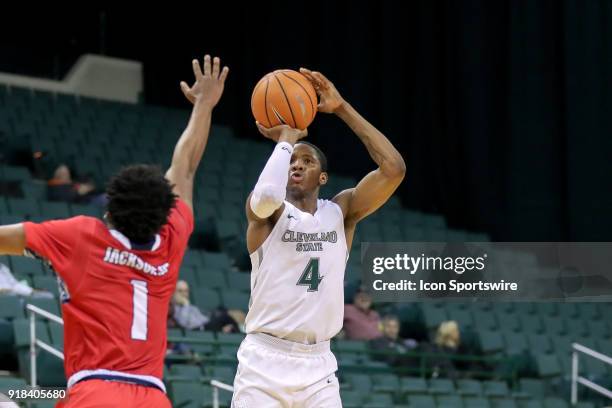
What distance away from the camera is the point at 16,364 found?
8539 millimetres

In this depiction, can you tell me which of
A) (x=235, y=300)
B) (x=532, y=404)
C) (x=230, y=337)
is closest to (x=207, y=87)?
(x=230, y=337)

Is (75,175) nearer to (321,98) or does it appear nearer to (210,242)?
(210,242)

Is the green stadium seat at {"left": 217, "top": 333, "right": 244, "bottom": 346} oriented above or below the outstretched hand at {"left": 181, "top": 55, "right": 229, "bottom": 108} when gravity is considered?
below

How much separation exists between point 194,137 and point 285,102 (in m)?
1.06

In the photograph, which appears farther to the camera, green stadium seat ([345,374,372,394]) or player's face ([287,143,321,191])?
green stadium seat ([345,374,372,394])

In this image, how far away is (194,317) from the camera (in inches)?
388

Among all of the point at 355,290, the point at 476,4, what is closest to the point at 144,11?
the point at 476,4

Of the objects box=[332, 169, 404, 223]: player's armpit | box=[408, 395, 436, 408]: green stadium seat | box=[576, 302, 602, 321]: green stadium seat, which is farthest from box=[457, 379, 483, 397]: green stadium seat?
box=[332, 169, 404, 223]: player's armpit

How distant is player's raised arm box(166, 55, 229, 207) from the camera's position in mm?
3750

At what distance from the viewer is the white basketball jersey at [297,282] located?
16.0ft

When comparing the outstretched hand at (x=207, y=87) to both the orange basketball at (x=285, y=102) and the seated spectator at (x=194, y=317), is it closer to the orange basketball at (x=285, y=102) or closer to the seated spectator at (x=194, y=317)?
the orange basketball at (x=285, y=102)

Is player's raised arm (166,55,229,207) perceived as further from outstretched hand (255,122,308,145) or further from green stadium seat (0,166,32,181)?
green stadium seat (0,166,32,181)

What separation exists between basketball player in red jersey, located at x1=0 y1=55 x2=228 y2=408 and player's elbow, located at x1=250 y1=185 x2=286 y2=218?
3.85ft

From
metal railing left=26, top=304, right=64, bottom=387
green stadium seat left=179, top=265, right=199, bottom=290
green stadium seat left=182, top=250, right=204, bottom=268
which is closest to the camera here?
metal railing left=26, top=304, right=64, bottom=387
